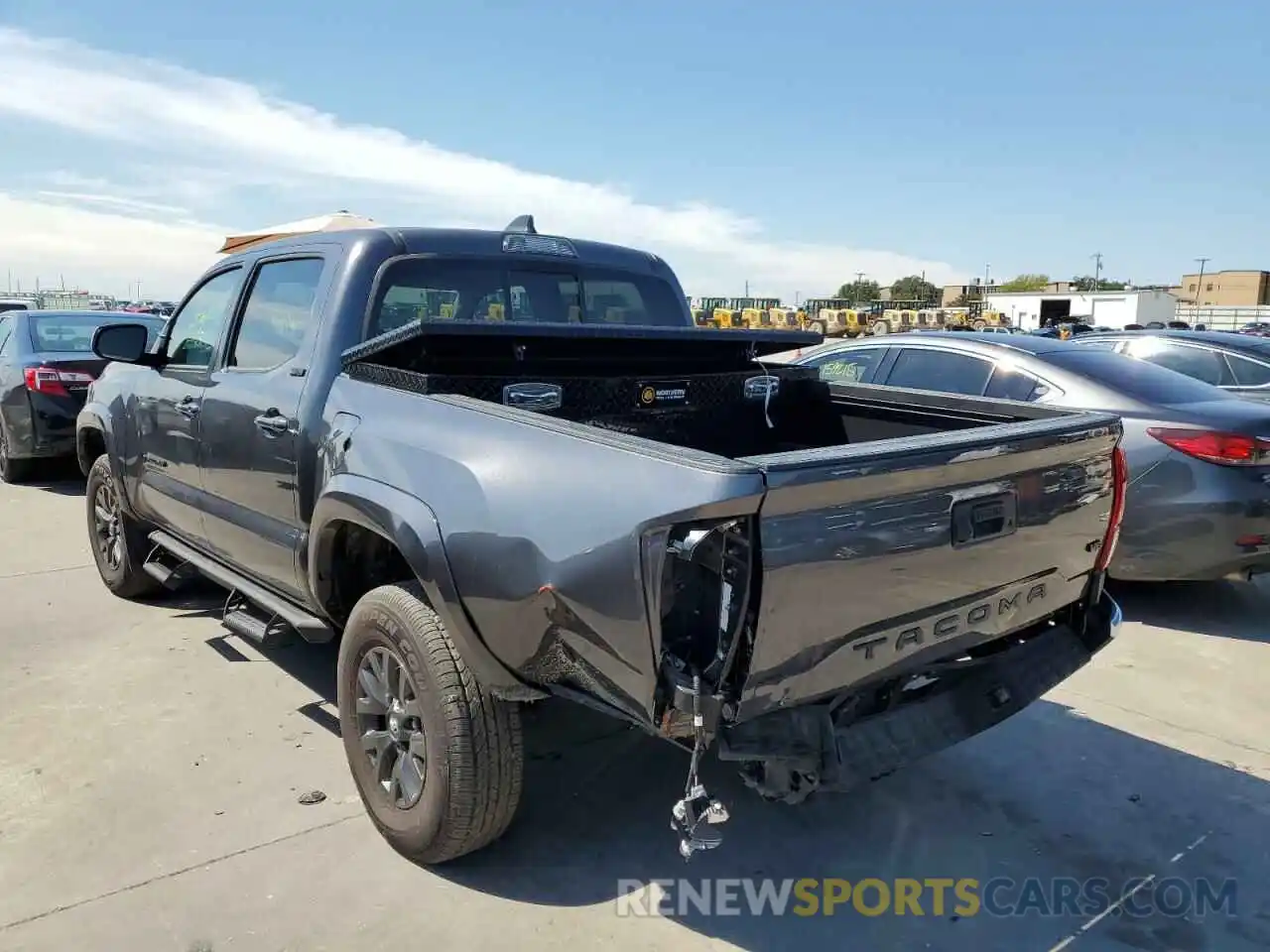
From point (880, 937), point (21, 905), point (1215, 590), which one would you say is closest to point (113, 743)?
point (21, 905)

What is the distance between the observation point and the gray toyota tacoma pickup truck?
2.19 m

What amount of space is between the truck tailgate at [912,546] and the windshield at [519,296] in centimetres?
161

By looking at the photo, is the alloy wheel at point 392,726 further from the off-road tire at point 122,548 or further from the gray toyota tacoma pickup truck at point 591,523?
the off-road tire at point 122,548

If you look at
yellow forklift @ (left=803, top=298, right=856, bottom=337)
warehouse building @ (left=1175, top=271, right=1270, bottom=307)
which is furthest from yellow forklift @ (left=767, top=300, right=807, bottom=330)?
warehouse building @ (left=1175, top=271, right=1270, bottom=307)

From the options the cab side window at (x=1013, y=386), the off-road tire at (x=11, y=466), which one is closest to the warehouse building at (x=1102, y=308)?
the cab side window at (x=1013, y=386)

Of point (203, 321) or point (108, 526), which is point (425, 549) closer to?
point (203, 321)

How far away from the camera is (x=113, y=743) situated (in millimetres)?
3785

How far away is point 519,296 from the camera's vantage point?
162 inches

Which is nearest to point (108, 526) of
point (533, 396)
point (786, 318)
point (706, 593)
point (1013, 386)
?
point (533, 396)

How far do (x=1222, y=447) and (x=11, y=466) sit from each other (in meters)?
10.2

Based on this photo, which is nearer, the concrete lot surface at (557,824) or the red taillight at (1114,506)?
the concrete lot surface at (557,824)

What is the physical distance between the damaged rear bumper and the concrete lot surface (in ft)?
1.94

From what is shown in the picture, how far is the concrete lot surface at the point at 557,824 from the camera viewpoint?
107 inches

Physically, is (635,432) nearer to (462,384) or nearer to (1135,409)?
(462,384)
